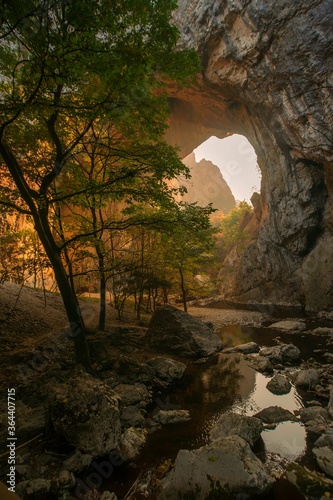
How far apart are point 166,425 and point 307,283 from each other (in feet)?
73.9

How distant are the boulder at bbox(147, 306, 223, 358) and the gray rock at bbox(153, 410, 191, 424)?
183 inches

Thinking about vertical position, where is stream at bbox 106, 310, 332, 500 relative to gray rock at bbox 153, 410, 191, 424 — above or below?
below

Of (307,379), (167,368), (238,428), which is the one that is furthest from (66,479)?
(307,379)

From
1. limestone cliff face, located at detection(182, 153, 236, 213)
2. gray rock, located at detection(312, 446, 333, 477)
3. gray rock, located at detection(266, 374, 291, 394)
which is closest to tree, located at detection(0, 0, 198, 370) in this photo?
gray rock, located at detection(266, 374, 291, 394)

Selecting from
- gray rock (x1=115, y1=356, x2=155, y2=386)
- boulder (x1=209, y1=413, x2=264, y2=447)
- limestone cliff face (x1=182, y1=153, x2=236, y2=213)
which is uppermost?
limestone cliff face (x1=182, y1=153, x2=236, y2=213)

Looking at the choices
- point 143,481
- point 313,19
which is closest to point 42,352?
point 143,481

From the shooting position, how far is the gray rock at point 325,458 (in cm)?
435

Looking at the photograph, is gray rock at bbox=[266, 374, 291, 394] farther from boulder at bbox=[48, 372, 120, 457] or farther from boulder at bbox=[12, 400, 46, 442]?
boulder at bbox=[12, 400, 46, 442]

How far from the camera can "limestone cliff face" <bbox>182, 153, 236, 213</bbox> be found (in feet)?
419

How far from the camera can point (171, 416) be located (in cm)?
641

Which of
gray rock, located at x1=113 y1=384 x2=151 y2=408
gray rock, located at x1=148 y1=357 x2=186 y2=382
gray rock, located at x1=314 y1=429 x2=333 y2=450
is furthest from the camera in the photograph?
gray rock, located at x1=148 y1=357 x2=186 y2=382

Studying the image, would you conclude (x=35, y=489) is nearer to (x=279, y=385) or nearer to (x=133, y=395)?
(x=133, y=395)

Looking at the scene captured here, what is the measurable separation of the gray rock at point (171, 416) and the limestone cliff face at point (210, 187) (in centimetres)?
12392

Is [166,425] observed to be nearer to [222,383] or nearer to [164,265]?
[222,383]
